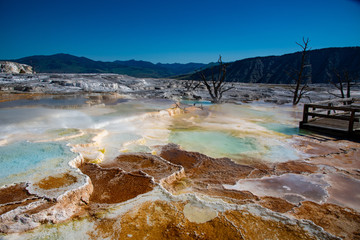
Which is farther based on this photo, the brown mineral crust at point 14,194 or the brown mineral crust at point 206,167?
the brown mineral crust at point 206,167

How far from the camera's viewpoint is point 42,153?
144 inches

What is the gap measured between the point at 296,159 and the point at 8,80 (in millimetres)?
19136

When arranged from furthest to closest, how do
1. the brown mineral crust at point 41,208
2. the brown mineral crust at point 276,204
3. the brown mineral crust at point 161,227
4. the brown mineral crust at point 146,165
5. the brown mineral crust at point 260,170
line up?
the brown mineral crust at point 260,170
the brown mineral crust at point 146,165
the brown mineral crust at point 276,204
the brown mineral crust at point 41,208
the brown mineral crust at point 161,227

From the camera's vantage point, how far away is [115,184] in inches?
121

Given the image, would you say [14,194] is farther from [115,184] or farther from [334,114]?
[334,114]

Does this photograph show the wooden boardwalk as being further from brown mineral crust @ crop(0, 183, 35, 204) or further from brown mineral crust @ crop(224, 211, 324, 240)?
brown mineral crust @ crop(0, 183, 35, 204)

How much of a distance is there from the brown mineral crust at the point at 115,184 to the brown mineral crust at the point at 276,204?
1.34 meters

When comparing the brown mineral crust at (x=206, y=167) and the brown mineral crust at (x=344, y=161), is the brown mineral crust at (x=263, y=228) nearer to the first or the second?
the brown mineral crust at (x=206, y=167)

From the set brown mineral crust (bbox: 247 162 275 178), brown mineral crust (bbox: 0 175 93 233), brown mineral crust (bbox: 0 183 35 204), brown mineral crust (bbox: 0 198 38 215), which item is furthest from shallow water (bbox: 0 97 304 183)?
brown mineral crust (bbox: 0 175 93 233)

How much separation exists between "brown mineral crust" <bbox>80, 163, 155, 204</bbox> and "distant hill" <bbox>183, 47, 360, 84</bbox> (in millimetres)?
44343

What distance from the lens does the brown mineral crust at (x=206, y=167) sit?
3.52m

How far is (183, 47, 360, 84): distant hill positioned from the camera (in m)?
48.7

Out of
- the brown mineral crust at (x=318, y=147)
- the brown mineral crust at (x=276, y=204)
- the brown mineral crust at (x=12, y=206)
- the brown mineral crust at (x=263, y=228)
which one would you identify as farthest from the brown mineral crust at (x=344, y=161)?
the brown mineral crust at (x=12, y=206)

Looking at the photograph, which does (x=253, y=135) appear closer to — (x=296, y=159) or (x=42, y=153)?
(x=296, y=159)
